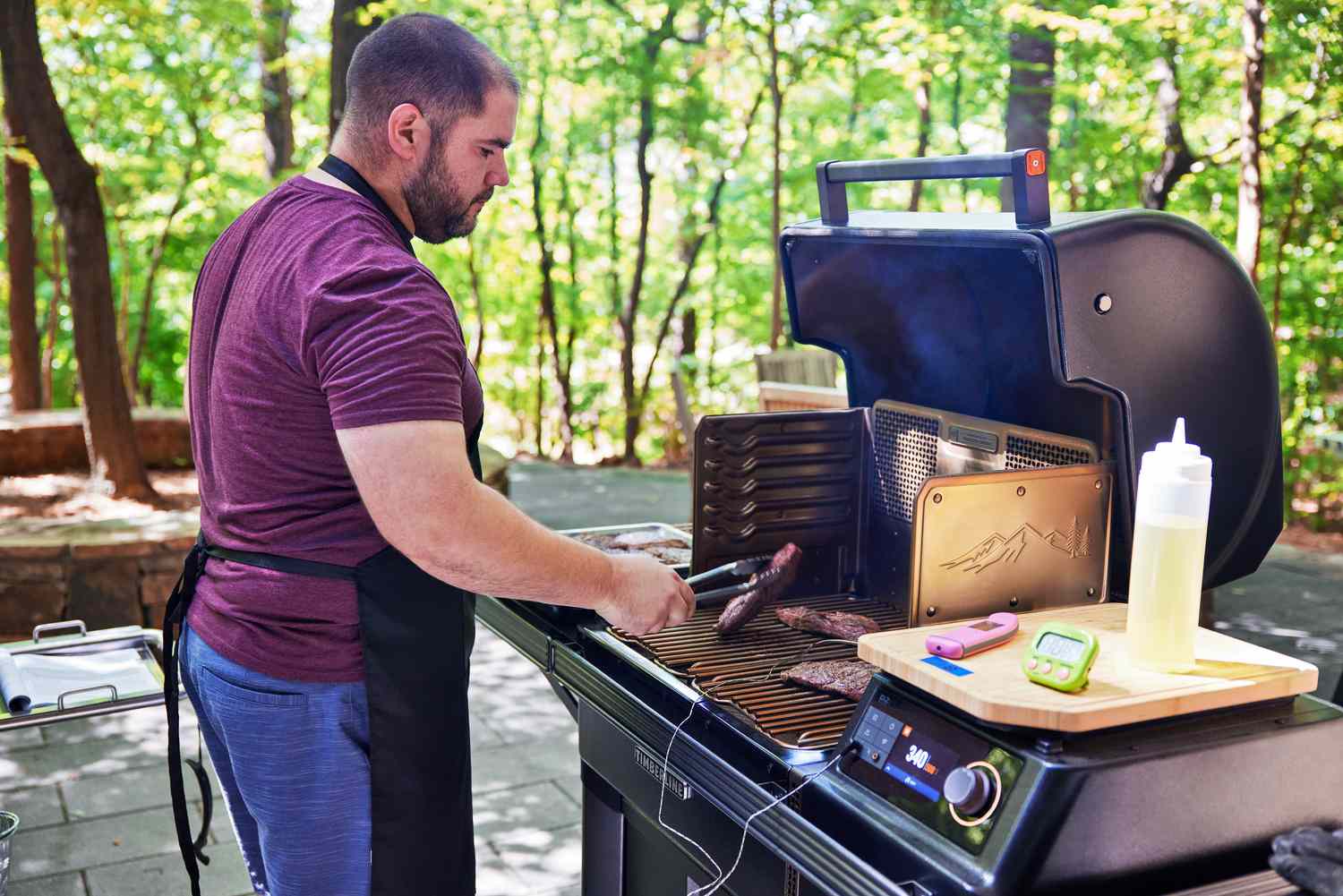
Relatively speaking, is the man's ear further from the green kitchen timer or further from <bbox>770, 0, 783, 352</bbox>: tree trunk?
<bbox>770, 0, 783, 352</bbox>: tree trunk

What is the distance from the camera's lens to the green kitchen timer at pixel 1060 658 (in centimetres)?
127

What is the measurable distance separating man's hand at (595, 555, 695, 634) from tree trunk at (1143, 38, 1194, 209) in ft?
22.6

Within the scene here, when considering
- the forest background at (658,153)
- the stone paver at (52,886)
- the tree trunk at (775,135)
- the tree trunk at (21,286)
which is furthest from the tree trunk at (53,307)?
the stone paver at (52,886)

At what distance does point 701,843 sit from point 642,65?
295 inches

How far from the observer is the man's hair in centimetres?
156

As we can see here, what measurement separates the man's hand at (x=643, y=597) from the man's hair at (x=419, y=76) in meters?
0.66

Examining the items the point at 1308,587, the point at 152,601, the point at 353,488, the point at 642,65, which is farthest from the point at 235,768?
the point at 642,65

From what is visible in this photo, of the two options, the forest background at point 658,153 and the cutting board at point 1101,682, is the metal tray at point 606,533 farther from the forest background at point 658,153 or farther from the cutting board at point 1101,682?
the forest background at point 658,153

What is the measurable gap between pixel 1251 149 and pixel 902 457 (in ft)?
15.5

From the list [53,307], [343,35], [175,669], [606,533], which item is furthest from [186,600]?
[53,307]

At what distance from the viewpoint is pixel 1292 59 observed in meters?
7.05

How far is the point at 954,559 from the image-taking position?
→ 1692 millimetres

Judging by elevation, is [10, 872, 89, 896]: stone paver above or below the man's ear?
below

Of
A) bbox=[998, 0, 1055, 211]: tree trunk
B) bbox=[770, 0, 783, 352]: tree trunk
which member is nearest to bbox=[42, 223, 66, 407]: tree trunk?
bbox=[770, 0, 783, 352]: tree trunk
